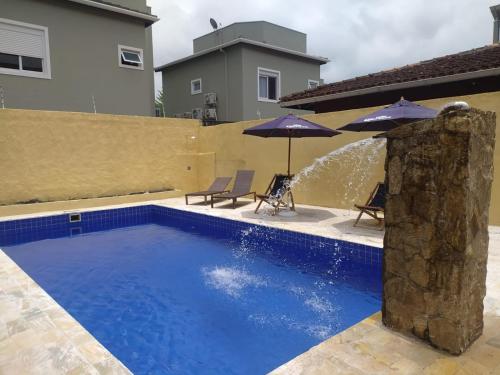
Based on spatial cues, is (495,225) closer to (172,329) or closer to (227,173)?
(172,329)

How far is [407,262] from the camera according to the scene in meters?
2.62

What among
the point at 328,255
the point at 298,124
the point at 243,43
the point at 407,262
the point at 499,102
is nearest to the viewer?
the point at 407,262

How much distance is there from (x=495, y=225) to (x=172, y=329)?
19.0 feet

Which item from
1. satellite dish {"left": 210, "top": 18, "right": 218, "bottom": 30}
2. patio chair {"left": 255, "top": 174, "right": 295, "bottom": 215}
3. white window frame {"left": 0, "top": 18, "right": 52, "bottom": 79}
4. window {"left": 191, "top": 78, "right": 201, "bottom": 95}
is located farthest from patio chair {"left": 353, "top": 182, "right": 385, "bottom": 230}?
satellite dish {"left": 210, "top": 18, "right": 218, "bottom": 30}

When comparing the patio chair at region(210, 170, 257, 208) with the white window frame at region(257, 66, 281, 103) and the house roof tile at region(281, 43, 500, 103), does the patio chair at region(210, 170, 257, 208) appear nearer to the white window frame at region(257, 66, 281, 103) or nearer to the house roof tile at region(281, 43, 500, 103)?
the house roof tile at region(281, 43, 500, 103)

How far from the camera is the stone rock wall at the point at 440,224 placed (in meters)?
2.28

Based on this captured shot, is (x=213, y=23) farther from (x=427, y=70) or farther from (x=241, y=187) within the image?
(x=427, y=70)

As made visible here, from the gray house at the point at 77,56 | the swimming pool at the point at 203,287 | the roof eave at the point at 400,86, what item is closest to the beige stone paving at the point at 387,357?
the swimming pool at the point at 203,287

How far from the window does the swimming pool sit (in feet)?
37.7

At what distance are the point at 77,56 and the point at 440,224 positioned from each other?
12.4 m

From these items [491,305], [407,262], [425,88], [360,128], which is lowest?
[491,305]

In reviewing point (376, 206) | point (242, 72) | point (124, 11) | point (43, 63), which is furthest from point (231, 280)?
point (242, 72)

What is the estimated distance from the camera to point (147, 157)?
34.9ft

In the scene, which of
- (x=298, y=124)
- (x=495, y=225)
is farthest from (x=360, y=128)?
(x=495, y=225)
